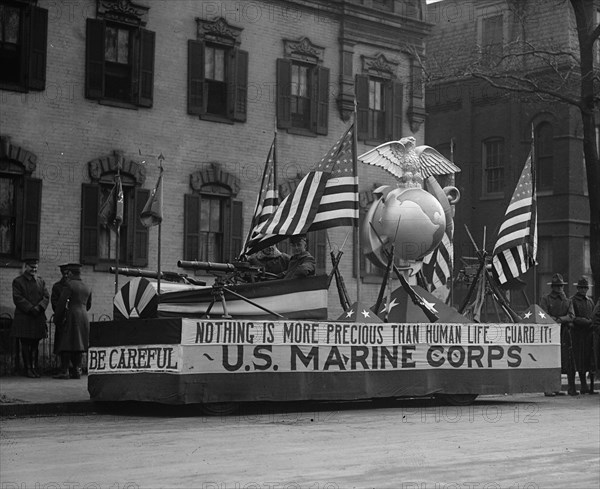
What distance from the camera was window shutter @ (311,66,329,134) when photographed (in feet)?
95.6

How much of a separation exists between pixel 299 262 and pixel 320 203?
3.52 feet

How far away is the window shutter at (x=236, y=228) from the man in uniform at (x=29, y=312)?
7.13 m

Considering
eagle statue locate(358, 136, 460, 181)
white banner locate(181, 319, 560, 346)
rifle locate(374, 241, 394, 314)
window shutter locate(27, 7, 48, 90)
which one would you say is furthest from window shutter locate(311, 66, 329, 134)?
rifle locate(374, 241, 394, 314)

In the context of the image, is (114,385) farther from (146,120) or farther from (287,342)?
(146,120)

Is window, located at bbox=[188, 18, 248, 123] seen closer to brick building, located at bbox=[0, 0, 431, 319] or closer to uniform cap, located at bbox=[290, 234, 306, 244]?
brick building, located at bbox=[0, 0, 431, 319]

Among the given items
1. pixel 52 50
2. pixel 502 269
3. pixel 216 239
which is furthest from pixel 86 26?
pixel 502 269

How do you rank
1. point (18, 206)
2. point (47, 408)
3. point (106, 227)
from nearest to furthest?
point (47, 408), point (18, 206), point (106, 227)

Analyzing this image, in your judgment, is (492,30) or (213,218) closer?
(213,218)

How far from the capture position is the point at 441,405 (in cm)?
1742

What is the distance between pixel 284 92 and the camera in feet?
93.1

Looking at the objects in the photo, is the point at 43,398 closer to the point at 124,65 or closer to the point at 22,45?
the point at 22,45

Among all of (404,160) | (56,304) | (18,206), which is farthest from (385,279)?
(18,206)

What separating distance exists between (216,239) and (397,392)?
456 inches

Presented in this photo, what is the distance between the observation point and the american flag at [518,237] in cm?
1916
